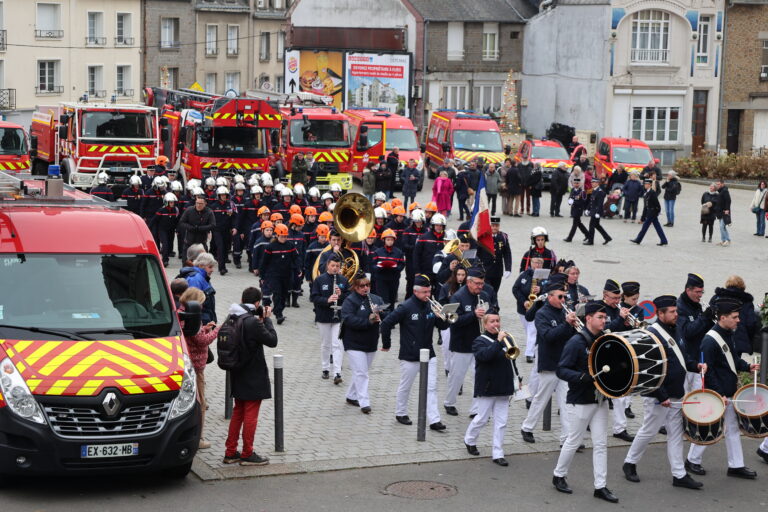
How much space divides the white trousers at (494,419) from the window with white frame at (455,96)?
45.5 meters

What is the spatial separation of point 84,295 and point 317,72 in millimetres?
Answer: 41673

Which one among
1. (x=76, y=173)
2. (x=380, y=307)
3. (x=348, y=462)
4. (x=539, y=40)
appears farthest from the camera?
(x=539, y=40)

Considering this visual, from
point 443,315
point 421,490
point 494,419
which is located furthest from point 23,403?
point 443,315

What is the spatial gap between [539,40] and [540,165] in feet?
65.2

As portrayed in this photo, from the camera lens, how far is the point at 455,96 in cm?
5838

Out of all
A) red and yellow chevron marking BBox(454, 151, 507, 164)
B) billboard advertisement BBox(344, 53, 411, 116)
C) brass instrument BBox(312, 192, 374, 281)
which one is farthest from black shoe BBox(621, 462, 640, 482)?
billboard advertisement BBox(344, 53, 411, 116)

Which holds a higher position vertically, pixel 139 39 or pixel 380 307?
pixel 139 39

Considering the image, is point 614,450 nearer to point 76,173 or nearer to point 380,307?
point 380,307

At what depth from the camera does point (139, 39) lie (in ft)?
191

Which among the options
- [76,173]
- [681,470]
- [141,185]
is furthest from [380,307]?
[76,173]

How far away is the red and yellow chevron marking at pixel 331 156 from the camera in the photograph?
35.6 metres

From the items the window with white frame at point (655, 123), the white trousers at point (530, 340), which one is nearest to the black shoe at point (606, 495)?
the white trousers at point (530, 340)

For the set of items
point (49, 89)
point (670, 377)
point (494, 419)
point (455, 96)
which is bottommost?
point (494, 419)

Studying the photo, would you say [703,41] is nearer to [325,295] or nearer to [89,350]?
[325,295]
